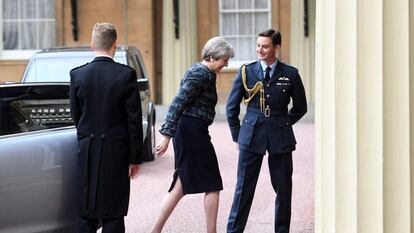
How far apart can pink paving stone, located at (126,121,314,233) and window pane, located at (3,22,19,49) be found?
8874mm

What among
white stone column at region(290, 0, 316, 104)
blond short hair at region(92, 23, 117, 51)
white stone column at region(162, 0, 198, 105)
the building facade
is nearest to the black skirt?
blond short hair at region(92, 23, 117, 51)

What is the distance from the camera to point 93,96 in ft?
18.1

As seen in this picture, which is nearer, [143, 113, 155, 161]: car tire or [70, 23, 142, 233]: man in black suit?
[70, 23, 142, 233]: man in black suit

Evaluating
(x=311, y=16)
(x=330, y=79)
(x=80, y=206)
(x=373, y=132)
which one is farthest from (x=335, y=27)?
(x=311, y=16)

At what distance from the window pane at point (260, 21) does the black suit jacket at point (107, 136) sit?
51.5 ft

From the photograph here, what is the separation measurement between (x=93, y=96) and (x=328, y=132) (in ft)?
7.57

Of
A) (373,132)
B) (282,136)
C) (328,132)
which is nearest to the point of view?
(373,132)

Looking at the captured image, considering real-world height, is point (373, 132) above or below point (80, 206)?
above

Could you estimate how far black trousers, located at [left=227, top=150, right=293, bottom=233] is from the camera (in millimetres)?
6578

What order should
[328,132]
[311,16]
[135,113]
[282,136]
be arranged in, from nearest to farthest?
[328,132]
[135,113]
[282,136]
[311,16]

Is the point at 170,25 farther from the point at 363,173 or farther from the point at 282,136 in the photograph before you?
the point at 363,173

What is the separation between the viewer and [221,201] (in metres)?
9.41

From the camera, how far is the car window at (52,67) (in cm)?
1204

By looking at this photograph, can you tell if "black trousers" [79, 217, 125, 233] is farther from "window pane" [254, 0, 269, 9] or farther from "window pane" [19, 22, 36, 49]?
"window pane" [19, 22, 36, 49]
